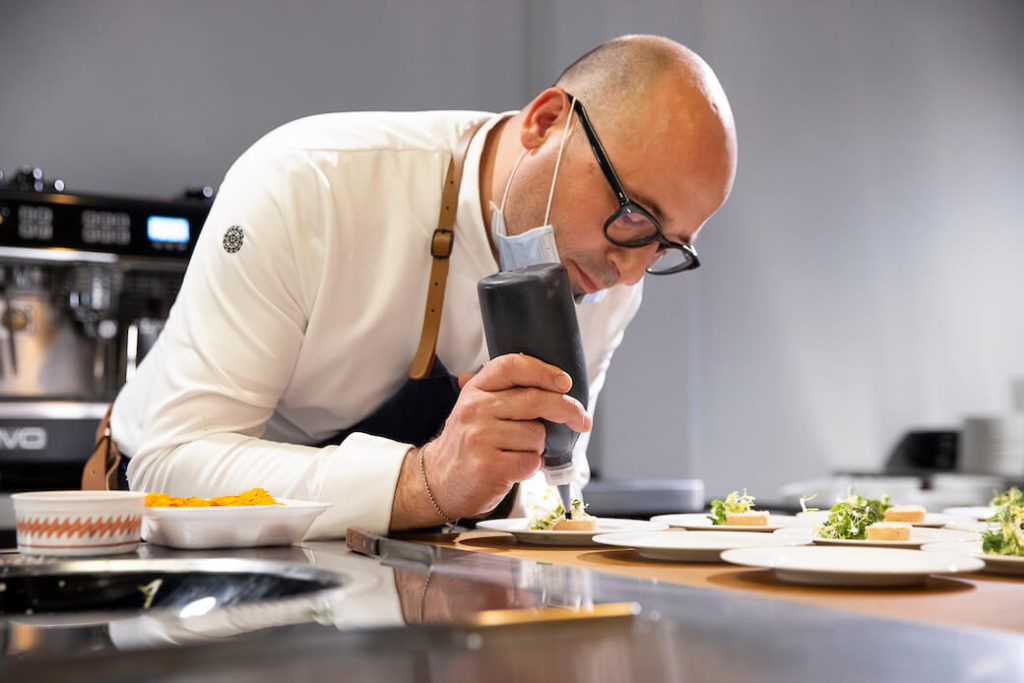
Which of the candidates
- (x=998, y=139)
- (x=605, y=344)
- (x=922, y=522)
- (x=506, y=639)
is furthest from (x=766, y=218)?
(x=506, y=639)

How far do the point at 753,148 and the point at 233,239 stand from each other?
12.6 feet

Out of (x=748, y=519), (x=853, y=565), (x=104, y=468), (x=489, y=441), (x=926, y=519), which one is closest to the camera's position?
(x=853, y=565)

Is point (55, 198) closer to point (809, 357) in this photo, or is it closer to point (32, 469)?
point (32, 469)

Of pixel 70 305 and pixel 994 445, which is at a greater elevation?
pixel 70 305

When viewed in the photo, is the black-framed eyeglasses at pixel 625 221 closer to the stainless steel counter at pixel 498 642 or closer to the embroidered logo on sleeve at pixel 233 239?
the embroidered logo on sleeve at pixel 233 239

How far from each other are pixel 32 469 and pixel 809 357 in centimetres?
355

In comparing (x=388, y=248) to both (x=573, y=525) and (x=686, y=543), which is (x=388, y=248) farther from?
(x=686, y=543)

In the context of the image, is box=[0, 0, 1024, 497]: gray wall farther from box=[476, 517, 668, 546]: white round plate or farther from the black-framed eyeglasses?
box=[476, 517, 668, 546]: white round plate

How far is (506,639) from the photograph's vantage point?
53cm

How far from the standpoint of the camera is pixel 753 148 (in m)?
5.03

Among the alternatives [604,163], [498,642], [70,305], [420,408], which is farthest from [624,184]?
[70,305]

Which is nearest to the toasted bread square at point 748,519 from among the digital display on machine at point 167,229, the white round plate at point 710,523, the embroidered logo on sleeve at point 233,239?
Answer: the white round plate at point 710,523

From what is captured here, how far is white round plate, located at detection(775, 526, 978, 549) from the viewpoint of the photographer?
1085mm

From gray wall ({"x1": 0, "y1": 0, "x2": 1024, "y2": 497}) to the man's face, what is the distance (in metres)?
2.87
